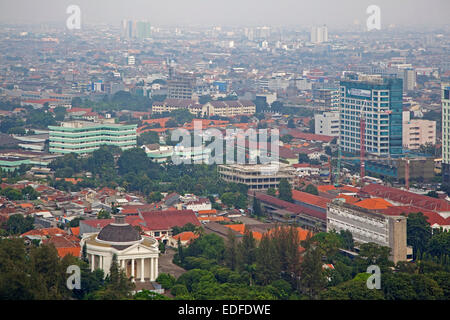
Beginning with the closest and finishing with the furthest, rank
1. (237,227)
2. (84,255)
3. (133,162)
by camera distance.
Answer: (84,255) < (237,227) < (133,162)

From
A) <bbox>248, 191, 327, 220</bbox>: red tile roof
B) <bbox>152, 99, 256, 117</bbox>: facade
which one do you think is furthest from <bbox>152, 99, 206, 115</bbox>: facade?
<bbox>248, 191, 327, 220</bbox>: red tile roof

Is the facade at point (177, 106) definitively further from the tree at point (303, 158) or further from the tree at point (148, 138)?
the tree at point (303, 158)

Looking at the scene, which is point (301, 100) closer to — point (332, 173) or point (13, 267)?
point (332, 173)

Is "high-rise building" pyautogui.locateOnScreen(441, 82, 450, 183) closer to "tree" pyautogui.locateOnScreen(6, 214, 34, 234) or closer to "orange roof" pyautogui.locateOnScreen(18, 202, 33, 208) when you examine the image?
"orange roof" pyautogui.locateOnScreen(18, 202, 33, 208)

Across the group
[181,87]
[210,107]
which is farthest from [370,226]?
[181,87]

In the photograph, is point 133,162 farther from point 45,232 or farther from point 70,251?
point 70,251

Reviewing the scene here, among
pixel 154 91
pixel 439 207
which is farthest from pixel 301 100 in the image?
pixel 439 207
